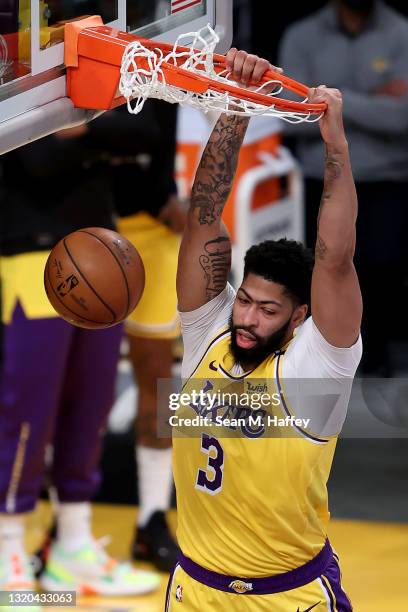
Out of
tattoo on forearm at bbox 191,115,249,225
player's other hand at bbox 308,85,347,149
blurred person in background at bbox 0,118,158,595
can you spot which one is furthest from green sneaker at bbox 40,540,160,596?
player's other hand at bbox 308,85,347,149

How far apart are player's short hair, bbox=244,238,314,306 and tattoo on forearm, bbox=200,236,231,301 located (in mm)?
89

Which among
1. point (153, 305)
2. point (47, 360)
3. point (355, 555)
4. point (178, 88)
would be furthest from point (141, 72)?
point (355, 555)

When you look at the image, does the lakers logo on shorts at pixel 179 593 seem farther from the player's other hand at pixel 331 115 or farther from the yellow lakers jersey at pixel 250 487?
the player's other hand at pixel 331 115

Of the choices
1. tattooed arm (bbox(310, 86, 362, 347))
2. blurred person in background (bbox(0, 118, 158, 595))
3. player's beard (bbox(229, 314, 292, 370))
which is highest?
tattooed arm (bbox(310, 86, 362, 347))

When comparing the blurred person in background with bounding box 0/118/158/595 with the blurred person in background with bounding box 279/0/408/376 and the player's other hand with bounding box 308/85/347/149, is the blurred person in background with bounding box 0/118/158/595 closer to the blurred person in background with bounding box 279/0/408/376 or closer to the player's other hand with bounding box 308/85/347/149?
the player's other hand with bounding box 308/85/347/149

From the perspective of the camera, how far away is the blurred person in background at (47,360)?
530 cm

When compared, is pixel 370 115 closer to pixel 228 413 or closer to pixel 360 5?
pixel 360 5

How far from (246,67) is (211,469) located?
113 centimetres

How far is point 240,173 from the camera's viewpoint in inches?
283

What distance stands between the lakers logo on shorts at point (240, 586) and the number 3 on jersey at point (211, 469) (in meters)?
0.26

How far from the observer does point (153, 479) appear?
5.87 m

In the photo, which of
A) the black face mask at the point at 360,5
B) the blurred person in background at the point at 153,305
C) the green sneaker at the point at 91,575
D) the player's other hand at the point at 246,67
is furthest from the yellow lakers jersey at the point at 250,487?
the black face mask at the point at 360,5

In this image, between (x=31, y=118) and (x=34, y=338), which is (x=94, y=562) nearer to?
(x=34, y=338)

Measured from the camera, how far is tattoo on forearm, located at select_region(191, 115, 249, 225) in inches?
156
